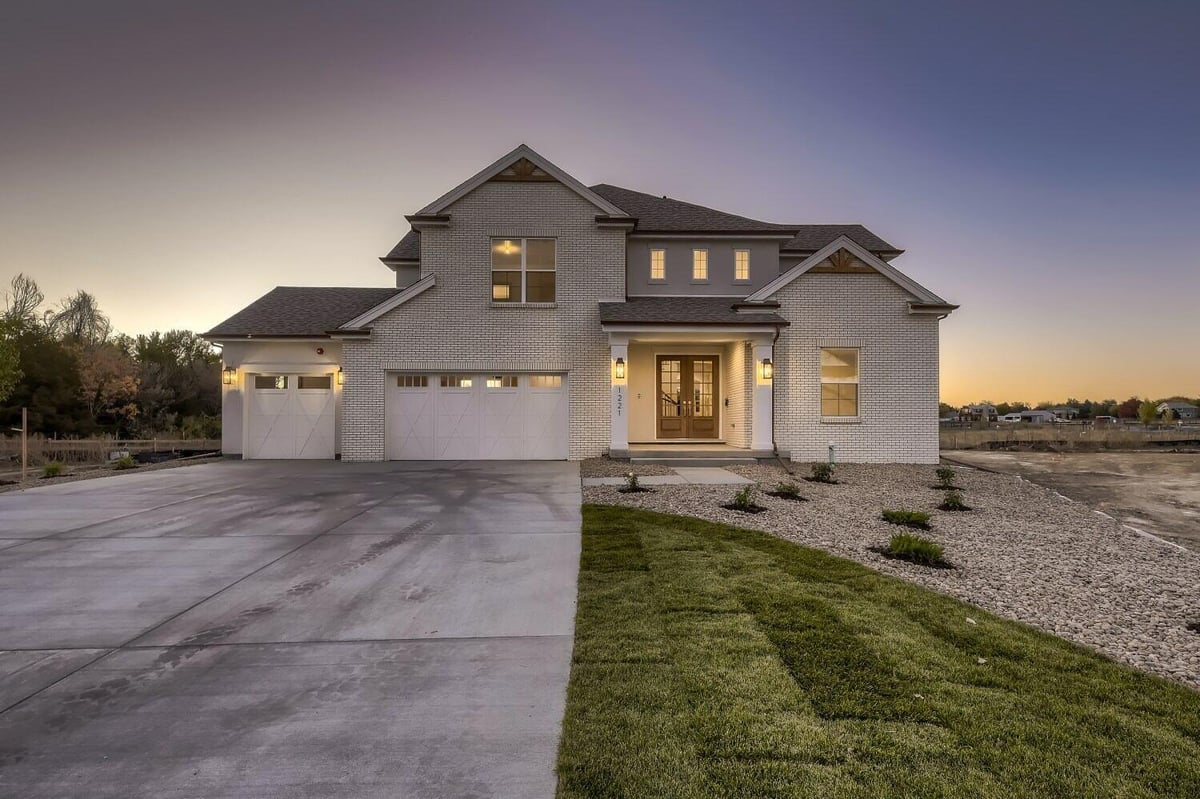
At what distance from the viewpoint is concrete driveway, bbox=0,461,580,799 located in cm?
224

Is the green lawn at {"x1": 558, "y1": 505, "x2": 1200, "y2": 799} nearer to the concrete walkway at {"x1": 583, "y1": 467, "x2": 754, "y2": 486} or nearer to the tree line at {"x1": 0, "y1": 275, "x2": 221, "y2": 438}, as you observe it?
the concrete walkway at {"x1": 583, "y1": 467, "x2": 754, "y2": 486}

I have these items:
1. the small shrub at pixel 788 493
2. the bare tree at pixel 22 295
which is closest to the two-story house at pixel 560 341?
the small shrub at pixel 788 493

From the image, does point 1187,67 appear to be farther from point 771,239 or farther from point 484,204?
point 484,204

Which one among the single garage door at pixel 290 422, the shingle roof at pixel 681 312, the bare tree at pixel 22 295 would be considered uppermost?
the bare tree at pixel 22 295

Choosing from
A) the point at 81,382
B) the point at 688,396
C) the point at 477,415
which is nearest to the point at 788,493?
the point at 688,396

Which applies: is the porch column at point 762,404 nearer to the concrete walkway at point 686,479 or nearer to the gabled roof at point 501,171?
the concrete walkway at point 686,479

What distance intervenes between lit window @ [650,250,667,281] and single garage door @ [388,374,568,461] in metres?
4.31

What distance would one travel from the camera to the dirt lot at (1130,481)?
7992 mm

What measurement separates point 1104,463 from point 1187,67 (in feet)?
42.8

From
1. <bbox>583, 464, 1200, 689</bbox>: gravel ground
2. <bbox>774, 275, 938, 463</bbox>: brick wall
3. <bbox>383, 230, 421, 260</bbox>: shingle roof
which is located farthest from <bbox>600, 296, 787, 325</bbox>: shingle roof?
<bbox>383, 230, 421, 260</bbox>: shingle roof

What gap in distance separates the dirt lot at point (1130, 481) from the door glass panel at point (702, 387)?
26.0 ft

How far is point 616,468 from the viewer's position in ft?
40.8

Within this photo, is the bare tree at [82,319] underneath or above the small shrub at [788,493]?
above

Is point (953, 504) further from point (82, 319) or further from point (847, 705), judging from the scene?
point (82, 319)
